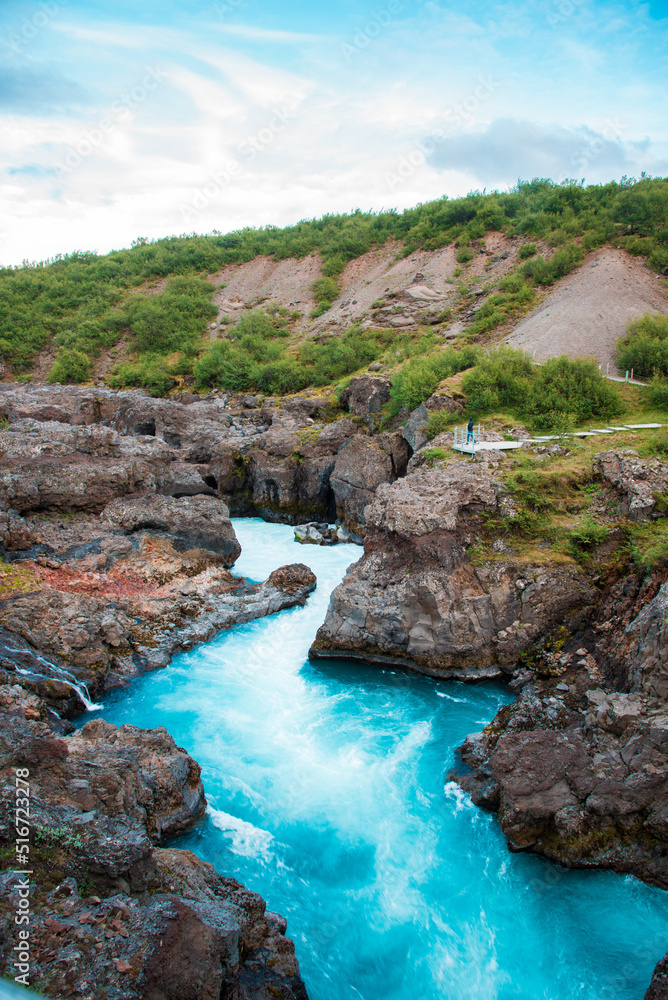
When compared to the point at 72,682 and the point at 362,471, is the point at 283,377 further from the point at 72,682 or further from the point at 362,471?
the point at 72,682

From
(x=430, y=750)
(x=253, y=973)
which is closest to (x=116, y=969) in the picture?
(x=253, y=973)

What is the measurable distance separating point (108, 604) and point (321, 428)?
14137mm

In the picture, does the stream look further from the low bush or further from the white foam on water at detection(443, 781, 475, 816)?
the low bush

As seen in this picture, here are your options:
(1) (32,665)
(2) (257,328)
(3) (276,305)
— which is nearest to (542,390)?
(1) (32,665)

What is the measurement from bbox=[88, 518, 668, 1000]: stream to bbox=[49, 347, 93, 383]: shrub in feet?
111

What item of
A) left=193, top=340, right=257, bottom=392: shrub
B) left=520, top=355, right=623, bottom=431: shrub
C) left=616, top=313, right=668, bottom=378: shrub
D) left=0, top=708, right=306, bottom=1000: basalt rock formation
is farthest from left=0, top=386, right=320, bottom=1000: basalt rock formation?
left=616, top=313, right=668, bottom=378: shrub

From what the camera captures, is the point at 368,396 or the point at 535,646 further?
the point at 368,396

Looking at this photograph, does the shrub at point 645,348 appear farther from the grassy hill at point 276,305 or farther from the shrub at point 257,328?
the shrub at point 257,328

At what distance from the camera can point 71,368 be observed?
4038 centimetres

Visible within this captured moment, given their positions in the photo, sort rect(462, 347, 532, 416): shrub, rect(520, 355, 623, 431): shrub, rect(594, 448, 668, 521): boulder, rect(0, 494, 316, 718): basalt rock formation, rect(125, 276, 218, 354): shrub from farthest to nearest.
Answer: rect(125, 276, 218, 354): shrub
rect(462, 347, 532, 416): shrub
rect(520, 355, 623, 431): shrub
rect(594, 448, 668, 521): boulder
rect(0, 494, 316, 718): basalt rock formation

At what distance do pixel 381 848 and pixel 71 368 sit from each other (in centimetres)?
4049

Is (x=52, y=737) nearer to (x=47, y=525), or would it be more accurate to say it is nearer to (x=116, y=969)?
(x=116, y=969)

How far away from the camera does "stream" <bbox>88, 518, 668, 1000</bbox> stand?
6.78 meters

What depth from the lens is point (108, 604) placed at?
1385cm
